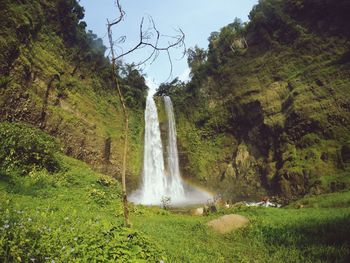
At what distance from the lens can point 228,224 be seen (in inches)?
419

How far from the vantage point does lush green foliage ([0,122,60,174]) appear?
14258mm

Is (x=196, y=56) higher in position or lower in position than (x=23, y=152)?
higher

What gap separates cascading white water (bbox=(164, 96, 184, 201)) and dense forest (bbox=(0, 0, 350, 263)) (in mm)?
875

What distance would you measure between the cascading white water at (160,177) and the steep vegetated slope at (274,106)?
1.34m

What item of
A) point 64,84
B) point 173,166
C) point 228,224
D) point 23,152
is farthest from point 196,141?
point 228,224

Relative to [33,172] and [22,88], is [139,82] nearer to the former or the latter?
[22,88]

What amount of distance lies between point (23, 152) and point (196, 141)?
922 inches

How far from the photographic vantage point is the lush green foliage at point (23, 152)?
46.8ft

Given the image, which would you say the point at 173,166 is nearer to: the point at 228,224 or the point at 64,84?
the point at 64,84

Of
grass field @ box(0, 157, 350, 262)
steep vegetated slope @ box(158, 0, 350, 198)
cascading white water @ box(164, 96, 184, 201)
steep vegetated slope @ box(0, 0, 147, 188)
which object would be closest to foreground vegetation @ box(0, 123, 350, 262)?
grass field @ box(0, 157, 350, 262)

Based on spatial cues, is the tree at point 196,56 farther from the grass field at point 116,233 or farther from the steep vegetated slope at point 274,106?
the grass field at point 116,233

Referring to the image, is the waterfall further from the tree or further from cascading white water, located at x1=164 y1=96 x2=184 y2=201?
the tree

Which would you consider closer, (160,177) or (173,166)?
(160,177)

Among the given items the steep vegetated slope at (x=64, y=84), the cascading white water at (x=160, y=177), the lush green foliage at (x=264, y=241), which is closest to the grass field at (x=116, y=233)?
the lush green foliage at (x=264, y=241)
